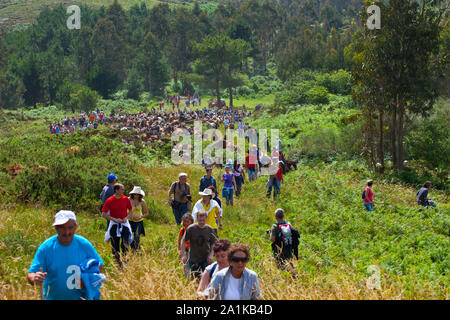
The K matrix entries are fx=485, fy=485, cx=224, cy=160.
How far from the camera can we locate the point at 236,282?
189 inches

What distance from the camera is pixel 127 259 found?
6.88m

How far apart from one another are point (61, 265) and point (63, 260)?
5cm

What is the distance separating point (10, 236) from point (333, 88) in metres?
52.4

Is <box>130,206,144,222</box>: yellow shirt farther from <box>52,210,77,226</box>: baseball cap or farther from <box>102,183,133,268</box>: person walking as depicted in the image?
<box>52,210,77,226</box>: baseball cap

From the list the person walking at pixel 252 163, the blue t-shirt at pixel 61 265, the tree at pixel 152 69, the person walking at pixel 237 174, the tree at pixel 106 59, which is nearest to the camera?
the blue t-shirt at pixel 61 265

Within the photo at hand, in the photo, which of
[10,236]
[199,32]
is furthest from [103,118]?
[199,32]

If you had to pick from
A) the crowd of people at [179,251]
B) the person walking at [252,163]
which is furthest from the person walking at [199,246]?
the person walking at [252,163]

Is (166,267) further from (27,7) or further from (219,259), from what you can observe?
(27,7)

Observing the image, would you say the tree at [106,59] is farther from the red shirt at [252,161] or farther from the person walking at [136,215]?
the person walking at [136,215]

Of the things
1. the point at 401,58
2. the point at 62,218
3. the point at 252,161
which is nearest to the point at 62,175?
the point at 252,161

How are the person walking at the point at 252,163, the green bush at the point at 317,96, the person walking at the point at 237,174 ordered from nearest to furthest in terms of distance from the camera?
the person walking at the point at 237,174 < the person walking at the point at 252,163 < the green bush at the point at 317,96

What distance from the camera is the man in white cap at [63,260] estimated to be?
461cm

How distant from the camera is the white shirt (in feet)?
15.5
